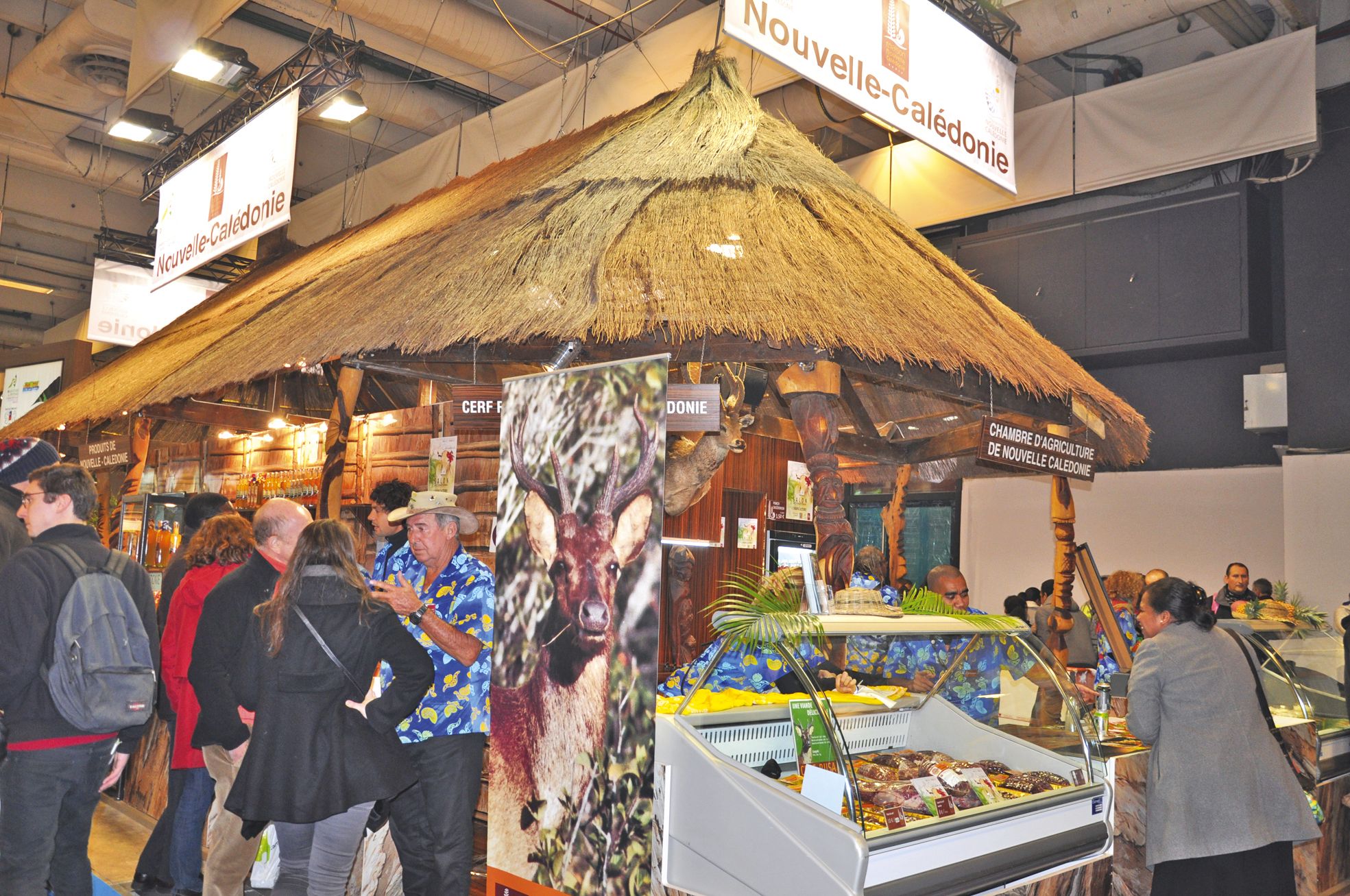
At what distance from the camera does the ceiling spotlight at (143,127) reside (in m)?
9.99

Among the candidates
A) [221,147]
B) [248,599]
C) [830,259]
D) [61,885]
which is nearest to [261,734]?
[248,599]

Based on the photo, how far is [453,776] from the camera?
170 inches

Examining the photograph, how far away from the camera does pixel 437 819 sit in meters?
4.30

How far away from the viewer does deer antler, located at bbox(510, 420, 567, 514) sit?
378cm

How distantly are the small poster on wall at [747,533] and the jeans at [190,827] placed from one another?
19.9 ft

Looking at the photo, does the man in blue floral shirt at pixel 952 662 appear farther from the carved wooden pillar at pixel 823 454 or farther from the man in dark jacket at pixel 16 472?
the man in dark jacket at pixel 16 472

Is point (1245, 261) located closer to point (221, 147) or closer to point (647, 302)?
point (647, 302)

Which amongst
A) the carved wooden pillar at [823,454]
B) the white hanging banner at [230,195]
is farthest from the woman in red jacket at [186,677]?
the white hanging banner at [230,195]

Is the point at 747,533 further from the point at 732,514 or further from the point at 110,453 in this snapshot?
the point at 110,453

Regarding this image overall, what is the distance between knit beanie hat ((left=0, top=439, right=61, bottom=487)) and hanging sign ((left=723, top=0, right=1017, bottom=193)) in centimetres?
366

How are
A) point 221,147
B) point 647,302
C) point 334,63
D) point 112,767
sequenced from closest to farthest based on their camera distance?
point 112,767, point 647,302, point 334,63, point 221,147

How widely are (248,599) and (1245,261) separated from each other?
30.3 ft

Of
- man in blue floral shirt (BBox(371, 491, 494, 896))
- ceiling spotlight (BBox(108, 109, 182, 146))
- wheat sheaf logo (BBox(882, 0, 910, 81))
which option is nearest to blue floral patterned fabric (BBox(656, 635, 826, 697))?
man in blue floral shirt (BBox(371, 491, 494, 896))

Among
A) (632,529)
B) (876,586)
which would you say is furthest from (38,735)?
(876,586)
